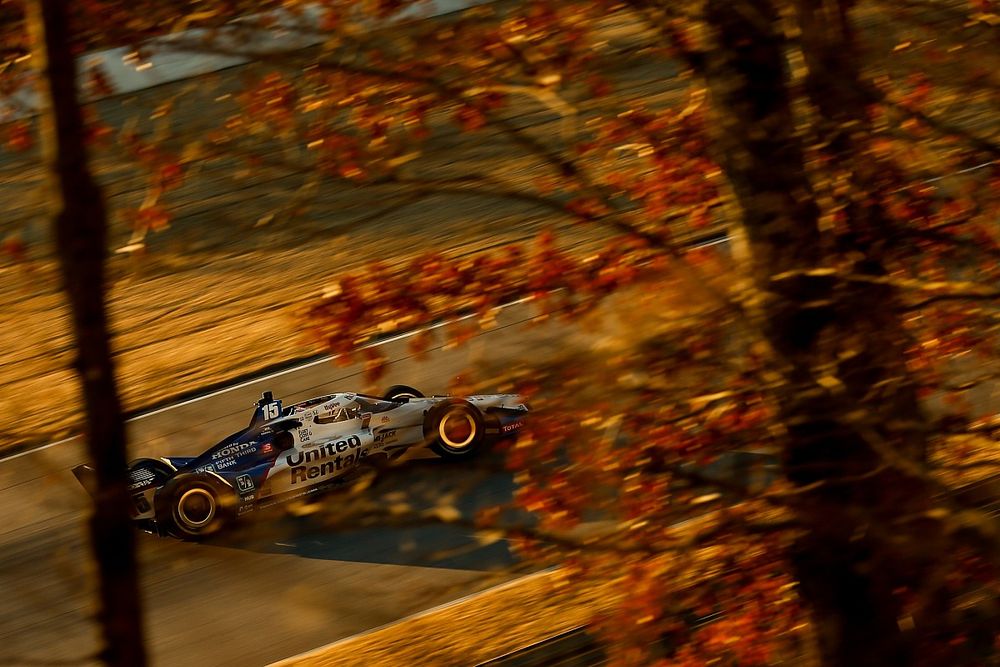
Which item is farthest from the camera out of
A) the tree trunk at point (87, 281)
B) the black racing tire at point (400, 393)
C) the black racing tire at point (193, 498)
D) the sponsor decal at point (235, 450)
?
the black racing tire at point (400, 393)

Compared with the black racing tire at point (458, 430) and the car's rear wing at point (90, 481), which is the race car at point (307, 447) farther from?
the car's rear wing at point (90, 481)

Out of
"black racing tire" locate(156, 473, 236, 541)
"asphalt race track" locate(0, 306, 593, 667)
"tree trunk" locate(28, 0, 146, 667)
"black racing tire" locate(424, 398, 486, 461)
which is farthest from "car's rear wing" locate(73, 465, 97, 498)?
"black racing tire" locate(424, 398, 486, 461)

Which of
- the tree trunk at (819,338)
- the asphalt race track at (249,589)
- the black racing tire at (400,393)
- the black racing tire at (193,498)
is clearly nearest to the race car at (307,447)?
the black racing tire at (193,498)

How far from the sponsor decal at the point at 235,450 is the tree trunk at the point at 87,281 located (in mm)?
9161

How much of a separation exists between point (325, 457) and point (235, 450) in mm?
878

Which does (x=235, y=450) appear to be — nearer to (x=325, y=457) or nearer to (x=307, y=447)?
(x=307, y=447)

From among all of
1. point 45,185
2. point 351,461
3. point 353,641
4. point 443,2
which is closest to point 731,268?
point 45,185

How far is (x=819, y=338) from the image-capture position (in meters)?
6.25

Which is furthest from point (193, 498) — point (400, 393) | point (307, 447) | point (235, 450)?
point (400, 393)

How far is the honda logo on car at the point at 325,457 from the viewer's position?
12.6 m

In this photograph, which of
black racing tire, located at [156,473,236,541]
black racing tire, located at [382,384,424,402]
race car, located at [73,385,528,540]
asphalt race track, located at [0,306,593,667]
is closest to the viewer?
asphalt race track, located at [0,306,593,667]

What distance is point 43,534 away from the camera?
13688 mm

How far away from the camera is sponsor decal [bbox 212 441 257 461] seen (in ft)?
41.1

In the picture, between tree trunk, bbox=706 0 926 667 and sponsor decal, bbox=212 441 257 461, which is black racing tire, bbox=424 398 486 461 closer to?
sponsor decal, bbox=212 441 257 461
